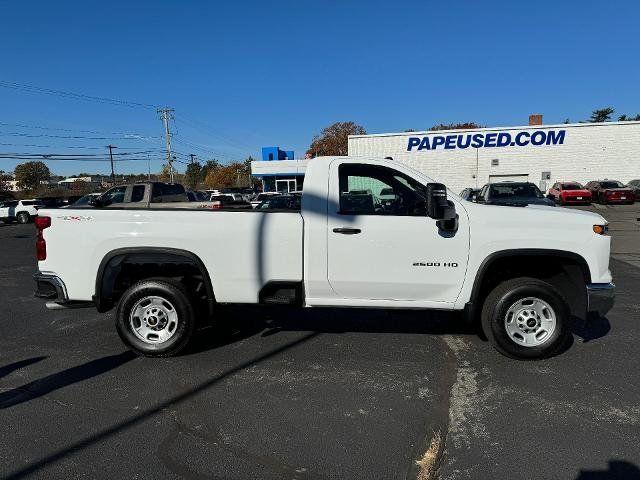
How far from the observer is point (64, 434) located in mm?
3193

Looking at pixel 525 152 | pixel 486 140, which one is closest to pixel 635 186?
pixel 525 152

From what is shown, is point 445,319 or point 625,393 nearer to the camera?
point 625,393

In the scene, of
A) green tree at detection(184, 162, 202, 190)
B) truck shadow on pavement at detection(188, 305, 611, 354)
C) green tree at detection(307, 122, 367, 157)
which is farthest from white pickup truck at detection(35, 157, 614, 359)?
green tree at detection(184, 162, 202, 190)

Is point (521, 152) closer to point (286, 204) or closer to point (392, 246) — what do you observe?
point (286, 204)

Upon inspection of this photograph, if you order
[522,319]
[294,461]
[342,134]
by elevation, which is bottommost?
[294,461]

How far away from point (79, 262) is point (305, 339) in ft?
8.44

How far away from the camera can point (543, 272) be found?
4.70 m

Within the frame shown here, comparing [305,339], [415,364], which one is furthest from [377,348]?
[305,339]

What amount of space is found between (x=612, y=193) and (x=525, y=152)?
6385mm

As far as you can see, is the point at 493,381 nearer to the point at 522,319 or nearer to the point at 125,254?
the point at 522,319

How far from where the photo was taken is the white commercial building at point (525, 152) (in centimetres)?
A: 2998

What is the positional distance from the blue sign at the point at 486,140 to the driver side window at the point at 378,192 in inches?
1145

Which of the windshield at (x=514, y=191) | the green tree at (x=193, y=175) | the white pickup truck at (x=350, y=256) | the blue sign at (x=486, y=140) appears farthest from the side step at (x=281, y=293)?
the green tree at (x=193, y=175)

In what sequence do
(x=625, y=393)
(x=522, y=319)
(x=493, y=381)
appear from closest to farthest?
(x=625, y=393) → (x=493, y=381) → (x=522, y=319)
